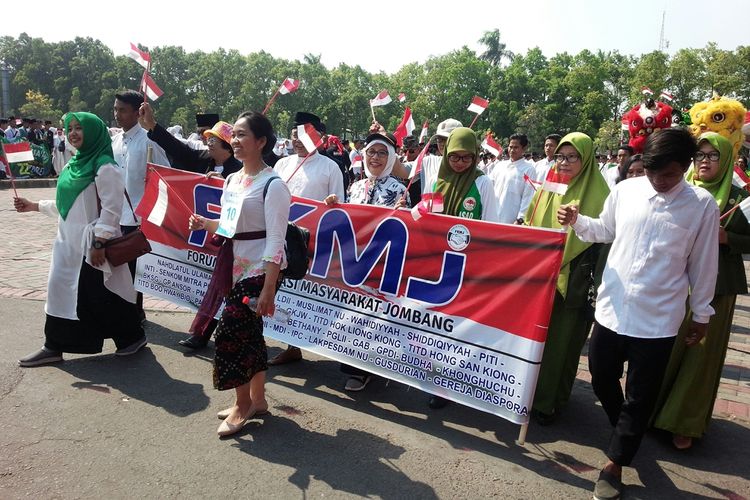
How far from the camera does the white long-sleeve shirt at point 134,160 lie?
498 centimetres

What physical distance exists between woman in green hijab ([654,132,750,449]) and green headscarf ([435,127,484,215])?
1412 millimetres

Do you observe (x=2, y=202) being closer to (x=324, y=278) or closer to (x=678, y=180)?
(x=324, y=278)

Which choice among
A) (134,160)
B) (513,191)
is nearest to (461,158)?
(134,160)

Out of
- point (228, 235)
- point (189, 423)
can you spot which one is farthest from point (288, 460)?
point (228, 235)

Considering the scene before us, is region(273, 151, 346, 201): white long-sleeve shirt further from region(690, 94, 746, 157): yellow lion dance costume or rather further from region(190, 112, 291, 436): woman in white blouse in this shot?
region(690, 94, 746, 157): yellow lion dance costume

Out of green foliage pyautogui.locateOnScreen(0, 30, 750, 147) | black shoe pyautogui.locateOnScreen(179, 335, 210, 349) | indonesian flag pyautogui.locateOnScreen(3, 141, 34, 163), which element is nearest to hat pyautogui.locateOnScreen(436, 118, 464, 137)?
black shoe pyautogui.locateOnScreen(179, 335, 210, 349)

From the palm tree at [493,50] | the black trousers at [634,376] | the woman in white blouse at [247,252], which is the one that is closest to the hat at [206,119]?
the woman in white blouse at [247,252]

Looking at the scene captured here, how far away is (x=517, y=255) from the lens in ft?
11.0

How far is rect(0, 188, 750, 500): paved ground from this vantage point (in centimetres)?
286

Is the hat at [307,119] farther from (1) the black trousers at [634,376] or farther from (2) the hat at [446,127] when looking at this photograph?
(1) the black trousers at [634,376]

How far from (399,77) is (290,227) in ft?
235

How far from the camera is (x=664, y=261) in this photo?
2.76 m

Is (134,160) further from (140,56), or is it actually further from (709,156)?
(709,156)

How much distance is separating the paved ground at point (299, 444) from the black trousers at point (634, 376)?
0.98 ft
